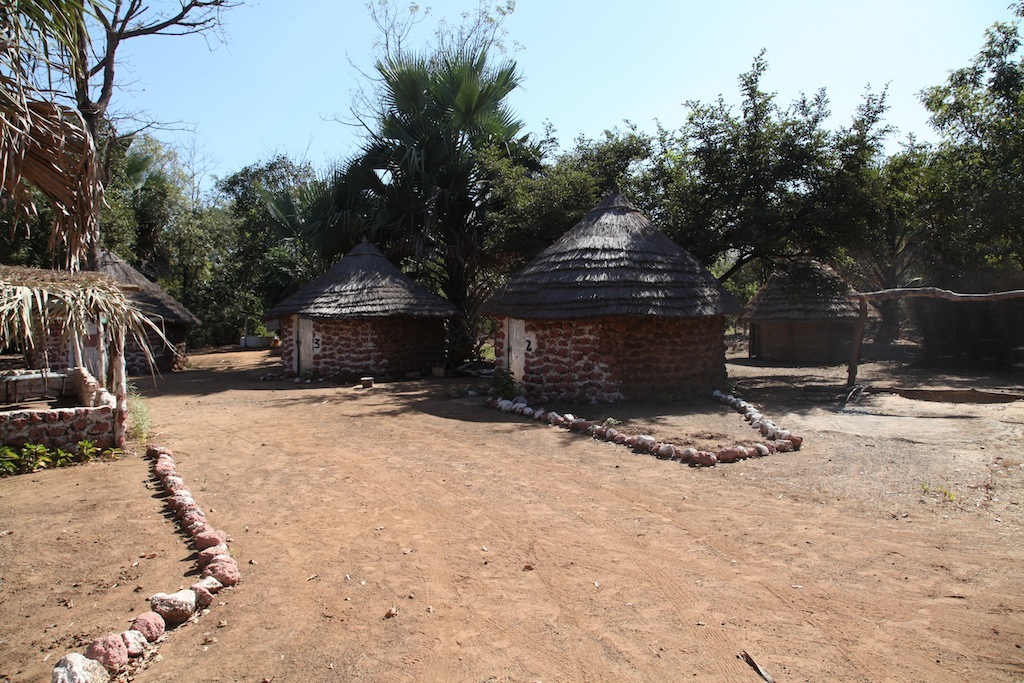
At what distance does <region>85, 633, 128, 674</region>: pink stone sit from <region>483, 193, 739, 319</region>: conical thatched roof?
8683 mm

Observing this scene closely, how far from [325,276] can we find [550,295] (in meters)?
8.61

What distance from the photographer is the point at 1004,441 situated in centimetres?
824

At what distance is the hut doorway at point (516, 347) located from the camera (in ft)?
41.3

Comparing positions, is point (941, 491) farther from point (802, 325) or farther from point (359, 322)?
point (802, 325)

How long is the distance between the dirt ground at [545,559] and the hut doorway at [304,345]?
865 centimetres

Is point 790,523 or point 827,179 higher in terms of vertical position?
point 827,179

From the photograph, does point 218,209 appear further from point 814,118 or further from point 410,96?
point 814,118

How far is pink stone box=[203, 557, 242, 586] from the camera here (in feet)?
14.3

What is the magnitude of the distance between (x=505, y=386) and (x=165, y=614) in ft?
29.5

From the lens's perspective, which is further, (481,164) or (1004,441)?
(481,164)

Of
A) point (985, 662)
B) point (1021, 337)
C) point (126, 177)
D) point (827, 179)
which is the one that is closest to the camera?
point (985, 662)

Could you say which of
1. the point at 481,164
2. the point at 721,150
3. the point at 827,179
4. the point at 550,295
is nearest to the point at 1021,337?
the point at 827,179

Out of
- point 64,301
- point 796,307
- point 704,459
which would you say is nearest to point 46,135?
point 64,301

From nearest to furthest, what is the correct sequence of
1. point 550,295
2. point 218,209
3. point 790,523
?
1. point 790,523
2. point 550,295
3. point 218,209
